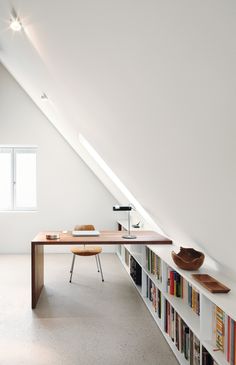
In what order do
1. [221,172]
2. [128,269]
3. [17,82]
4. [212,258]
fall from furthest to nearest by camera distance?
[17,82], [128,269], [212,258], [221,172]

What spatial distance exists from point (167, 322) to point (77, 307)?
112 centimetres

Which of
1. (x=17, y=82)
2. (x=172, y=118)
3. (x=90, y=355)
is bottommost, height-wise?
(x=90, y=355)

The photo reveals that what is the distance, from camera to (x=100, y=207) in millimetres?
6352

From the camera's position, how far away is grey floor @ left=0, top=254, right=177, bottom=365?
2.55m

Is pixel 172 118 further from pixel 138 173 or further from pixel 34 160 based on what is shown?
pixel 34 160

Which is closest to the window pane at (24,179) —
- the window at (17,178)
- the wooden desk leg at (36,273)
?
the window at (17,178)

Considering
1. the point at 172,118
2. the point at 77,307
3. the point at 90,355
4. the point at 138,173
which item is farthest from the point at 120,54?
the point at 77,307

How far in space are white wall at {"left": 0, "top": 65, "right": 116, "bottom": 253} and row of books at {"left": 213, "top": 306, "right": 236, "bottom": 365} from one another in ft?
14.3

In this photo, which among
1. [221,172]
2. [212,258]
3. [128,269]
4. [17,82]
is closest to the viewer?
[221,172]

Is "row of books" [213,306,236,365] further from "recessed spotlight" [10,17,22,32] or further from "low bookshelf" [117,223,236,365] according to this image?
"recessed spotlight" [10,17,22,32]

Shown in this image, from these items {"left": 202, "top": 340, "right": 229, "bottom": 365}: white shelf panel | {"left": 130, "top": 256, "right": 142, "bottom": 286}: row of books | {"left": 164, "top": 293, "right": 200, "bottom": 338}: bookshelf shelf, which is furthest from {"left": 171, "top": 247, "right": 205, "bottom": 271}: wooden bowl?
{"left": 130, "top": 256, "right": 142, "bottom": 286}: row of books

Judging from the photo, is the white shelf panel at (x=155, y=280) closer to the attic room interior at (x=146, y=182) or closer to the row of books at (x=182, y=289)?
the attic room interior at (x=146, y=182)

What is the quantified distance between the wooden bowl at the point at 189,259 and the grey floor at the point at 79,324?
2.27ft

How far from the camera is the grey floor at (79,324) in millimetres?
2555
